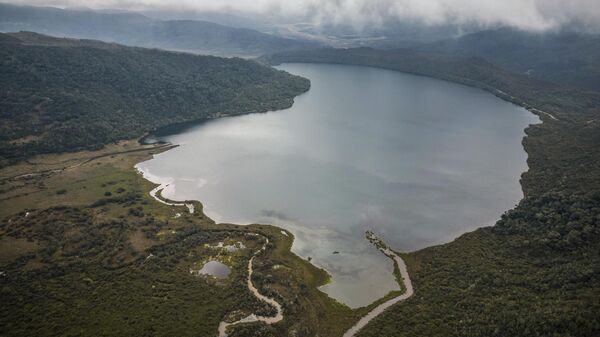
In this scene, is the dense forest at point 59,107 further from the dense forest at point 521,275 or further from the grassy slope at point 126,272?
the dense forest at point 521,275

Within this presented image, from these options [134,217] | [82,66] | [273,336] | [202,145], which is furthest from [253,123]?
[273,336]

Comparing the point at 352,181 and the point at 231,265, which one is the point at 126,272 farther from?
the point at 352,181

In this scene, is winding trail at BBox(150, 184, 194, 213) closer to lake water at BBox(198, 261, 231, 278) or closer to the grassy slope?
the grassy slope

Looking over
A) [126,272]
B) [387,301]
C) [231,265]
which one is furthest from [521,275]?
[126,272]

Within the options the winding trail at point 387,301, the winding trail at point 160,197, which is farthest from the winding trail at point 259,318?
the winding trail at point 160,197

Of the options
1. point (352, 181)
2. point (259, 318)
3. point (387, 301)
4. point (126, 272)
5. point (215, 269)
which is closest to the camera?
point (259, 318)

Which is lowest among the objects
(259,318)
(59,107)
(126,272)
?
(126,272)

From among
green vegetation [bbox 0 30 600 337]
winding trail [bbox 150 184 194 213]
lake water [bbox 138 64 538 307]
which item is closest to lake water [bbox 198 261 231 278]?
green vegetation [bbox 0 30 600 337]

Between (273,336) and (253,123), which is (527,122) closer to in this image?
(253,123)
